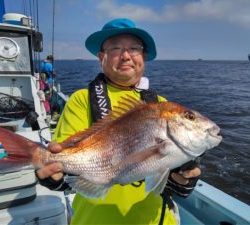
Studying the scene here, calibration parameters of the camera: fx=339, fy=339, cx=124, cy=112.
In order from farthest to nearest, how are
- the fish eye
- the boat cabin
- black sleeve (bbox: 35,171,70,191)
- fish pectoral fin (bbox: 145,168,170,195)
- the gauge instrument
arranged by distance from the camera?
the gauge instrument < the boat cabin < black sleeve (bbox: 35,171,70,191) < the fish eye < fish pectoral fin (bbox: 145,168,170,195)

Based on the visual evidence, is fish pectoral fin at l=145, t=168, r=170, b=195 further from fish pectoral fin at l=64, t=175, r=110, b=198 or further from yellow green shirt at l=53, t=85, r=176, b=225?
yellow green shirt at l=53, t=85, r=176, b=225

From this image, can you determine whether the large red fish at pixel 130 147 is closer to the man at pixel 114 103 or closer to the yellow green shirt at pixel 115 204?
the man at pixel 114 103

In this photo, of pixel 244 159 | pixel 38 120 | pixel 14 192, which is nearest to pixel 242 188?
pixel 244 159

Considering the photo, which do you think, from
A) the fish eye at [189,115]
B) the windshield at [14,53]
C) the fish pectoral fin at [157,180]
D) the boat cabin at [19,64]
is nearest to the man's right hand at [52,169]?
the fish pectoral fin at [157,180]

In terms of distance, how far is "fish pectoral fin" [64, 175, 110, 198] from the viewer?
212cm

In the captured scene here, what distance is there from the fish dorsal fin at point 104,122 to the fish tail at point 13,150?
0.90 ft

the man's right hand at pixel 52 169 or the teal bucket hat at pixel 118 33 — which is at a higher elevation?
the teal bucket hat at pixel 118 33

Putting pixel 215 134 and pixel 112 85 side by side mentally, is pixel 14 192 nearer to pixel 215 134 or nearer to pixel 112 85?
pixel 112 85

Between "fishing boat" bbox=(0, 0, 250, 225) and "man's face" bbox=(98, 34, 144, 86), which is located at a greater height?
"man's face" bbox=(98, 34, 144, 86)

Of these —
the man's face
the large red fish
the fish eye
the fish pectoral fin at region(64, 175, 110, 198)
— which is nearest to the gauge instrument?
the man's face

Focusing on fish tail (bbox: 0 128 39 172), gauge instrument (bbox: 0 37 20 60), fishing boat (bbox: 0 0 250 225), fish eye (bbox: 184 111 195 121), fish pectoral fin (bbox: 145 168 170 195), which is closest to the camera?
fish tail (bbox: 0 128 39 172)

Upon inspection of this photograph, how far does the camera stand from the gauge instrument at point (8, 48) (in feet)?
23.9

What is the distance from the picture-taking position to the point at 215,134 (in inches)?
80.5

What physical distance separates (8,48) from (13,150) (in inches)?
237
